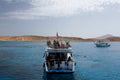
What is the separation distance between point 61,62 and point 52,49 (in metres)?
2.41

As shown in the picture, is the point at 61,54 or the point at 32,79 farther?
the point at 61,54

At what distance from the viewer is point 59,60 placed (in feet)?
132

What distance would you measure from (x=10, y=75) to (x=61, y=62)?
28.1ft

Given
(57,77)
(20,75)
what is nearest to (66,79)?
(57,77)

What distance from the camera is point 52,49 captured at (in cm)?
4047

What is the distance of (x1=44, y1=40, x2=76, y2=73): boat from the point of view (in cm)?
3906

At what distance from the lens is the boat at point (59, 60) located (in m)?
39.1

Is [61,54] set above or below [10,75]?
above

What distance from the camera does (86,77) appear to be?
4041cm

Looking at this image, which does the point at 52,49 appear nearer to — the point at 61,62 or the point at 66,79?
the point at 61,62

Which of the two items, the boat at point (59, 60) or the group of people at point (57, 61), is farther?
the group of people at point (57, 61)

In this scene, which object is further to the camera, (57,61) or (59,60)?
(59,60)

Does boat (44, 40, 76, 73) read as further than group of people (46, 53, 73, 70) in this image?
No

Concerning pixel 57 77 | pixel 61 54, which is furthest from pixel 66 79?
pixel 61 54
